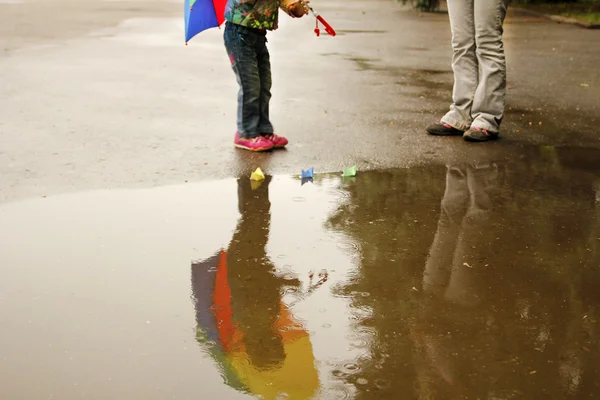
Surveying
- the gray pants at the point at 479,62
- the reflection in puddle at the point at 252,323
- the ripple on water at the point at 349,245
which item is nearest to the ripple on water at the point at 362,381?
the reflection in puddle at the point at 252,323

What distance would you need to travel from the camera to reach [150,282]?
4.13 m

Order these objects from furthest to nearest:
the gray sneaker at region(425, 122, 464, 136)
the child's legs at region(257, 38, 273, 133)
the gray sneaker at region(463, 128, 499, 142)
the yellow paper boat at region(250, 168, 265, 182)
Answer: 1. the gray sneaker at region(425, 122, 464, 136)
2. the gray sneaker at region(463, 128, 499, 142)
3. the child's legs at region(257, 38, 273, 133)
4. the yellow paper boat at region(250, 168, 265, 182)

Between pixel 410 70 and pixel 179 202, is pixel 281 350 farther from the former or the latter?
pixel 410 70

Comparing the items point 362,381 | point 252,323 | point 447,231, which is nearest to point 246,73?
point 447,231

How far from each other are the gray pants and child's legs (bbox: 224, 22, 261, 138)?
151 centimetres

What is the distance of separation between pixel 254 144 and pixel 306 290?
8.57 feet

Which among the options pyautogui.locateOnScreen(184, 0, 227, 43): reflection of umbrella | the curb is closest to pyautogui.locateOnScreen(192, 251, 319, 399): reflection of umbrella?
pyautogui.locateOnScreen(184, 0, 227, 43): reflection of umbrella

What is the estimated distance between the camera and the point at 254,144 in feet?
21.5

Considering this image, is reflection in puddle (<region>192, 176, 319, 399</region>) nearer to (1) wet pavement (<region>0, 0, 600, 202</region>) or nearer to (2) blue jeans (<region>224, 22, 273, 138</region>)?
(1) wet pavement (<region>0, 0, 600, 202</region>)

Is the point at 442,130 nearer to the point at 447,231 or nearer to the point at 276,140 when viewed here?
the point at 276,140

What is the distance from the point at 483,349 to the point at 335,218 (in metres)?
1.69

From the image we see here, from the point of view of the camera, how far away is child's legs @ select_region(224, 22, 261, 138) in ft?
21.5

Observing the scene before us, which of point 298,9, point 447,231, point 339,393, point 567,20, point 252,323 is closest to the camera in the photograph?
point 339,393

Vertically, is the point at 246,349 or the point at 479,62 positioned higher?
the point at 479,62
